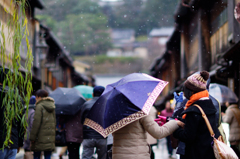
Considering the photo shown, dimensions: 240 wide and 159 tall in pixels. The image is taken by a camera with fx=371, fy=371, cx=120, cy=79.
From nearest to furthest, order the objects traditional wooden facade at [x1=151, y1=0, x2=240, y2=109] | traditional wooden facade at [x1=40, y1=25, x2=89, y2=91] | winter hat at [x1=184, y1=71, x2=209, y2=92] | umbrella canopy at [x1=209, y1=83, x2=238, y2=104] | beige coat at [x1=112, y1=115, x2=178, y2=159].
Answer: winter hat at [x1=184, y1=71, x2=209, y2=92] < beige coat at [x1=112, y1=115, x2=178, y2=159] < umbrella canopy at [x1=209, y1=83, x2=238, y2=104] < traditional wooden facade at [x1=151, y1=0, x2=240, y2=109] < traditional wooden facade at [x1=40, y1=25, x2=89, y2=91]

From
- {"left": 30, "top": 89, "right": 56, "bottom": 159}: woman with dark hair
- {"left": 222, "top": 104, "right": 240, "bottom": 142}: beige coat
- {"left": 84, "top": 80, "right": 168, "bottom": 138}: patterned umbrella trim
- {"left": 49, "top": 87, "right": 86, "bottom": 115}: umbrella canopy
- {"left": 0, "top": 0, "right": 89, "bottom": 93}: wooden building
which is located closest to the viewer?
{"left": 84, "top": 80, "right": 168, "bottom": 138}: patterned umbrella trim

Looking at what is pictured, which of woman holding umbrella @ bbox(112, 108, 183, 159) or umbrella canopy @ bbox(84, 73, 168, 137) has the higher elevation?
umbrella canopy @ bbox(84, 73, 168, 137)

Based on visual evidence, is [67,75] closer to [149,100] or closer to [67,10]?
[149,100]

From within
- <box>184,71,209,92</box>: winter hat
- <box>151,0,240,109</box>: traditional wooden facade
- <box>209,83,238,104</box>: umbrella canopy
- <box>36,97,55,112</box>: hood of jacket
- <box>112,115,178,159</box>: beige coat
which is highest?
<box>151,0,240,109</box>: traditional wooden facade

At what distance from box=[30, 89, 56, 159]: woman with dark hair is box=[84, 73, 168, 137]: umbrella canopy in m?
2.59

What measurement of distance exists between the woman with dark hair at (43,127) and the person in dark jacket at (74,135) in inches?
23.3

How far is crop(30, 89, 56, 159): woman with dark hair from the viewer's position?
22.6ft

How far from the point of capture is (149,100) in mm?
4301

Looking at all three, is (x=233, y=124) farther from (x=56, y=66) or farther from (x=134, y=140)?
(x=56, y=66)

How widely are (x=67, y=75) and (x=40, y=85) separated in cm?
1381

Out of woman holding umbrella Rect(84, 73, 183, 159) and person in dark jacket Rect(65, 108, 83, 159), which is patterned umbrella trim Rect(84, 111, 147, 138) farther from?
person in dark jacket Rect(65, 108, 83, 159)

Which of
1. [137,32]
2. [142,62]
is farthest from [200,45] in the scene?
[137,32]

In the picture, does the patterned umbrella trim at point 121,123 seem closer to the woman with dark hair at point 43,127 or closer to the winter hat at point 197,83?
the winter hat at point 197,83

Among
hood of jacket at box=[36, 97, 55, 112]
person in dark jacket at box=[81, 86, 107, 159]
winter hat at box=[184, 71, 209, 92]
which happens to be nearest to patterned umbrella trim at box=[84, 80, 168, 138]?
winter hat at box=[184, 71, 209, 92]
